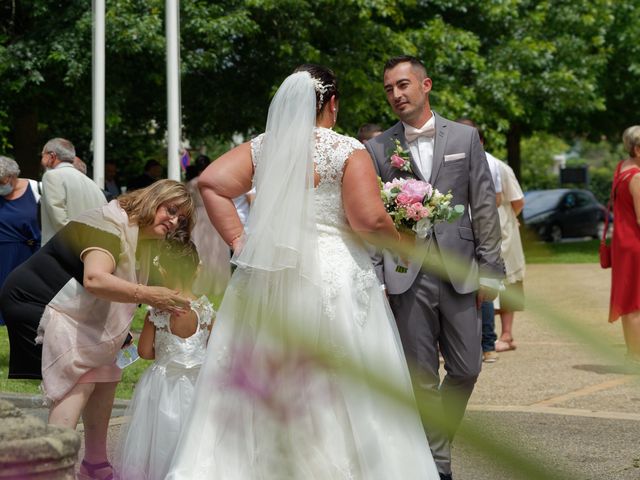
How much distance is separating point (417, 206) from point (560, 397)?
323 centimetres

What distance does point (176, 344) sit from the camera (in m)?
5.11

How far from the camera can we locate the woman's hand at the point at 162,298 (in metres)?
4.68

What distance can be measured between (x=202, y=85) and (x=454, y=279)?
783 inches

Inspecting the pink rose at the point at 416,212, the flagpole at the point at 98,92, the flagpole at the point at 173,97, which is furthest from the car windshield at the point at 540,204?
the flagpole at the point at 98,92

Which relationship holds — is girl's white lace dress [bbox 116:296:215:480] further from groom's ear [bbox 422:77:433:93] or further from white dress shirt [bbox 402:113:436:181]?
groom's ear [bbox 422:77:433:93]

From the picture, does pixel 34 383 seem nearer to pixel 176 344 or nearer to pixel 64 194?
pixel 64 194

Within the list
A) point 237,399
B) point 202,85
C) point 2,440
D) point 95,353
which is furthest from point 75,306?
point 202,85

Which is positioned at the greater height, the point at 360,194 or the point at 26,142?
the point at 360,194

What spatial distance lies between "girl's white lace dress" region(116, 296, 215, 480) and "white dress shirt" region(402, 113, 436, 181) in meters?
1.12

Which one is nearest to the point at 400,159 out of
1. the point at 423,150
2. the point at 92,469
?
the point at 423,150

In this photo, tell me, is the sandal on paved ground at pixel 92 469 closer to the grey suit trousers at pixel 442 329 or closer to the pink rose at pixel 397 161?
the grey suit trousers at pixel 442 329

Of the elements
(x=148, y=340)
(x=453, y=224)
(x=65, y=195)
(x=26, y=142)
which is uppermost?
(x=453, y=224)

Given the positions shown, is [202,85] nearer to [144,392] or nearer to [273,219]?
[144,392]

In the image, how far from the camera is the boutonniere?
16.3 ft
